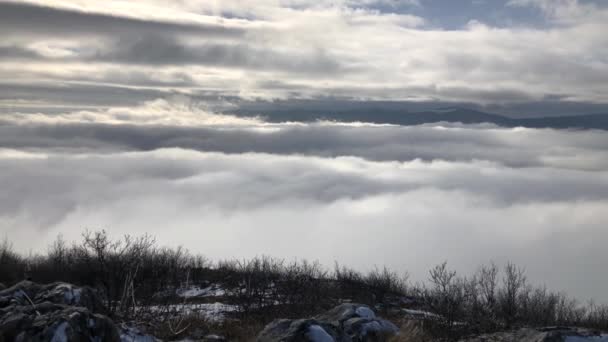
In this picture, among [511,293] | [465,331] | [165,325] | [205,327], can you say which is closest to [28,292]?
[165,325]

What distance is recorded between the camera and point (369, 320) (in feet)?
47.5

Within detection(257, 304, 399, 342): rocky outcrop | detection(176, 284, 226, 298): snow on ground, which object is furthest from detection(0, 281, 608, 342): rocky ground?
detection(176, 284, 226, 298): snow on ground

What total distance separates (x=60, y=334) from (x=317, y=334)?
199 inches

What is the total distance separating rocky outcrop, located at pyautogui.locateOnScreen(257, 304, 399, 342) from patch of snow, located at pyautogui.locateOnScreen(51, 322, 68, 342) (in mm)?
4289

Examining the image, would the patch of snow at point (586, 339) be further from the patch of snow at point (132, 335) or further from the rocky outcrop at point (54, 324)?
the rocky outcrop at point (54, 324)

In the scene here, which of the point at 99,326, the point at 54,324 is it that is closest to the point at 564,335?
the point at 99,326

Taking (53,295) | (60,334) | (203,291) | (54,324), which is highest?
(53,295)

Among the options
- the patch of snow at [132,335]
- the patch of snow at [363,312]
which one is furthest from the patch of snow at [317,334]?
the patch of snow at [363,312]

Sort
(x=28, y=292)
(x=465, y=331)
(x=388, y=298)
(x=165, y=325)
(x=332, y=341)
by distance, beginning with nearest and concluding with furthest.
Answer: (x=332, y=341) < (x=28, y=292) < (x=165, y=325) < (x=465, y=331) < (x=388, y=298)

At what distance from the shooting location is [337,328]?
40.2ft

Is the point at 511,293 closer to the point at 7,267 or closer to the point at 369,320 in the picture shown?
the point at 369,320

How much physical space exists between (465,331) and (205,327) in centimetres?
928

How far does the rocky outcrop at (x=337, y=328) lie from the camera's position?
11.3 m

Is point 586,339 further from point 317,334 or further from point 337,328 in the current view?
point 317,334
